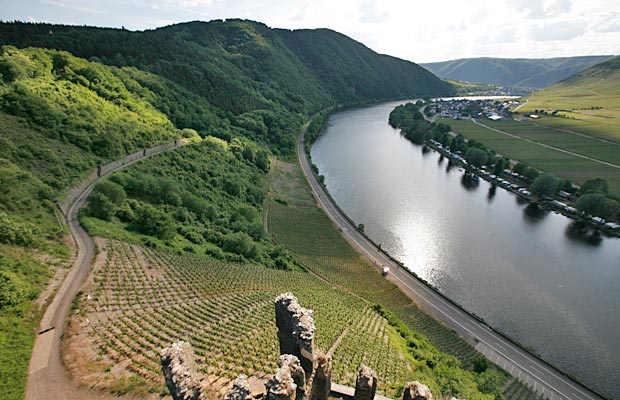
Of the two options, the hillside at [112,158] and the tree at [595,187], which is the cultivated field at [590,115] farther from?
the hillside at [112,158]

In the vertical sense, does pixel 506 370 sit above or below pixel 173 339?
below

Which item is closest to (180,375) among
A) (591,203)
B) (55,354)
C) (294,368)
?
(294,368)

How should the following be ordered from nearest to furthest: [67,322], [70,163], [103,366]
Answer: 1. [103,366]
2. [67,322]
3. [70,163]

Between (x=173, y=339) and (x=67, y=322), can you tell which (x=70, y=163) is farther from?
(x=173, y=339)

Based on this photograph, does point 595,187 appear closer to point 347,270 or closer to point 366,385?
point 347,270

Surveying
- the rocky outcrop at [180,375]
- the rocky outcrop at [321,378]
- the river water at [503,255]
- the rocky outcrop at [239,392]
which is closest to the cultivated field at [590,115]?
the river water at [503,255]

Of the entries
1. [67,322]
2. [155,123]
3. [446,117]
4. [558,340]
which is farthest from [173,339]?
[446,117]
